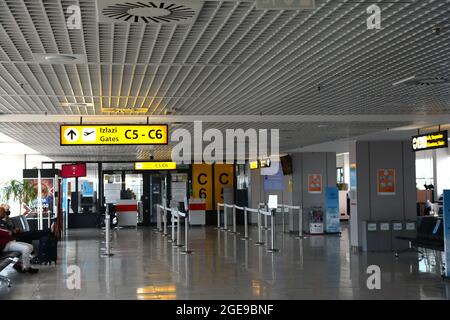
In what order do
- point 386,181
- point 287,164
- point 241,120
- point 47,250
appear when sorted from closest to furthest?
point 241,120 → point 47,250 → point 386,181 → point 287,164

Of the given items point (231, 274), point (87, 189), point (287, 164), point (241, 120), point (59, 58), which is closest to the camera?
point (59, 58)

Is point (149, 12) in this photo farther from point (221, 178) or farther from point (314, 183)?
point (221, 178)

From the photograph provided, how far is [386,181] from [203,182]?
1300cm

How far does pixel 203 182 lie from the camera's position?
1070 inches

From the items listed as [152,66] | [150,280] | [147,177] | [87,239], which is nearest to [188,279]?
[150,280]

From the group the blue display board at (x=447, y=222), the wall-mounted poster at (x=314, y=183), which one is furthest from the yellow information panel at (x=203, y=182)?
the blue display board at (x=447, y=222)

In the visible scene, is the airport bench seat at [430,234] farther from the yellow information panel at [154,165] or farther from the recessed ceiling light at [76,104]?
the yellow information panel at [154,165]

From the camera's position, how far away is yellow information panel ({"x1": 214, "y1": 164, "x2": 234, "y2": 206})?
1078 inches

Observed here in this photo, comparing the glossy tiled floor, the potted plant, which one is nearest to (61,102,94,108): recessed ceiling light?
the glossy tiled floor

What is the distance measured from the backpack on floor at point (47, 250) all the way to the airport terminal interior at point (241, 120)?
41 mm

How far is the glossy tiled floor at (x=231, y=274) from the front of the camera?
8.73 metres

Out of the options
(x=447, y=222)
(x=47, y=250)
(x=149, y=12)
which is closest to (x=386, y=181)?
(x=447, y=222)

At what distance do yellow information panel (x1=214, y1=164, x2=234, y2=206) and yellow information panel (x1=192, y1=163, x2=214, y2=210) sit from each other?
0.26 metres
